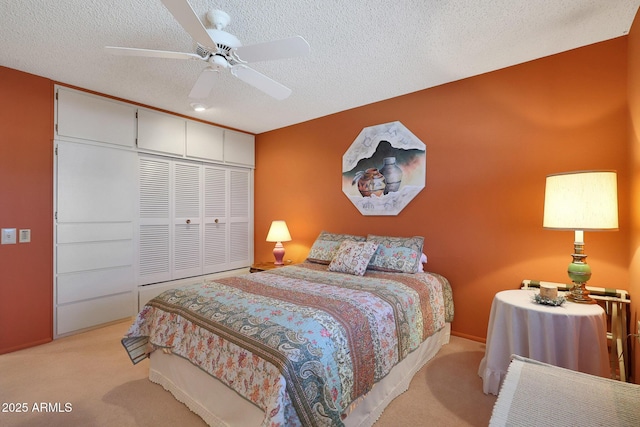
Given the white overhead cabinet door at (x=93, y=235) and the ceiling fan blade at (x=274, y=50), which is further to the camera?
the white overhead cabinet door at (x=93, y=235)

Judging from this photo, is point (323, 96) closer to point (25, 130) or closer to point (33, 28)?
point (33, 28)

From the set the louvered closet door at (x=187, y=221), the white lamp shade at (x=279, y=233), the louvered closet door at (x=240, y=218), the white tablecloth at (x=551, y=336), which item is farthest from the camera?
the louvered closet door at (x=240, y=218)

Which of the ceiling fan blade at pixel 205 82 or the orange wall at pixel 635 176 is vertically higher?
the ceiling fan blade at pixel 205 82

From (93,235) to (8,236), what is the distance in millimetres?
608

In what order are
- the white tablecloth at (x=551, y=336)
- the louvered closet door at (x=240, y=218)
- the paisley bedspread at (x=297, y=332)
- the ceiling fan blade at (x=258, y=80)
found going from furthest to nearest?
the louvered closet door at (x=240, y=218), the ceiling fan blade at (x=258, y=80), the white tablecloth at (x=551, y=336), the paisley bedspread at (x=297, y=332)

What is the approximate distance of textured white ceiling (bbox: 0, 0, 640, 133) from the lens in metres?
1.84

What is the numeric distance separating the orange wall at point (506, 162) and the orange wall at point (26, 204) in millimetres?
3036

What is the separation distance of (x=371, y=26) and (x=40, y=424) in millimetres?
3166

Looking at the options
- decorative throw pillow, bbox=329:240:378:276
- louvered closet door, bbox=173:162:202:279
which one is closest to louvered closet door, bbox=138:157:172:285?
louvered closet door, bbox=173:162:202:279

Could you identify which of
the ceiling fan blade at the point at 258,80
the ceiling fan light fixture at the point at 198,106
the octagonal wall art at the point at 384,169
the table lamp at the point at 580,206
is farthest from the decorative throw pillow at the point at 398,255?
the ceiling fan light fixture at the point at 198,106

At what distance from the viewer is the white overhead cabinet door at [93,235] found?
2.88 metres

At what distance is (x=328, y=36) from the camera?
213 cm

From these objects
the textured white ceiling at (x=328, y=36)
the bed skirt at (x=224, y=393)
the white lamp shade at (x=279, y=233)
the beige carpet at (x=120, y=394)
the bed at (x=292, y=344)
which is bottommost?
the beige carpet at (x=120, y=394)

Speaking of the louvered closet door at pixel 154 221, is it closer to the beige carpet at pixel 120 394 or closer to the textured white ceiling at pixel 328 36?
the textured white ceiling at pixel 328 36
